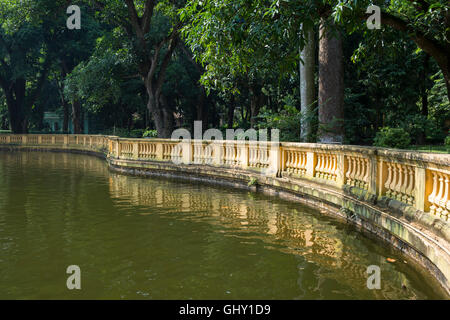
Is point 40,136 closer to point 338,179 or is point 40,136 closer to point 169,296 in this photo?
point 338,179

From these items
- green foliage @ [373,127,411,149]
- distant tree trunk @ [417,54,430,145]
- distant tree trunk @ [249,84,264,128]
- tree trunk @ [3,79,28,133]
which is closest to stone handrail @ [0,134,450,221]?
green foliage @ [373,127,411,149]

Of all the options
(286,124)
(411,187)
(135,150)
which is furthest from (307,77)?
(411,187)

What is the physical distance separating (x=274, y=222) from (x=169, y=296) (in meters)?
4.35

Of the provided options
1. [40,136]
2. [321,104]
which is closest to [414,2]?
[321,104]

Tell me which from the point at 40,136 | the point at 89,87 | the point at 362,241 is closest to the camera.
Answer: the point at 362,241

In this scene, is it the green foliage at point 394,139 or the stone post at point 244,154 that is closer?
the stone post at point 244,154

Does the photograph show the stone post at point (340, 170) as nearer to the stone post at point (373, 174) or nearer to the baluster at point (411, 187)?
the stone post at point (373, 174)

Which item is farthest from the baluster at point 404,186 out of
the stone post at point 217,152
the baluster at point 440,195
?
the stone post at point 217,152

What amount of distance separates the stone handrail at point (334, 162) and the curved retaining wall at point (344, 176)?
14 mm

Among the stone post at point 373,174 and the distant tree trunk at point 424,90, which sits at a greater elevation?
the distant tree trunk at point 424,90

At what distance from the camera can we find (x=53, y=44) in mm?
41000

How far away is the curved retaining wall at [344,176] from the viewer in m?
5.98

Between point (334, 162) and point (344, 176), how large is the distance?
→ 670 mm
